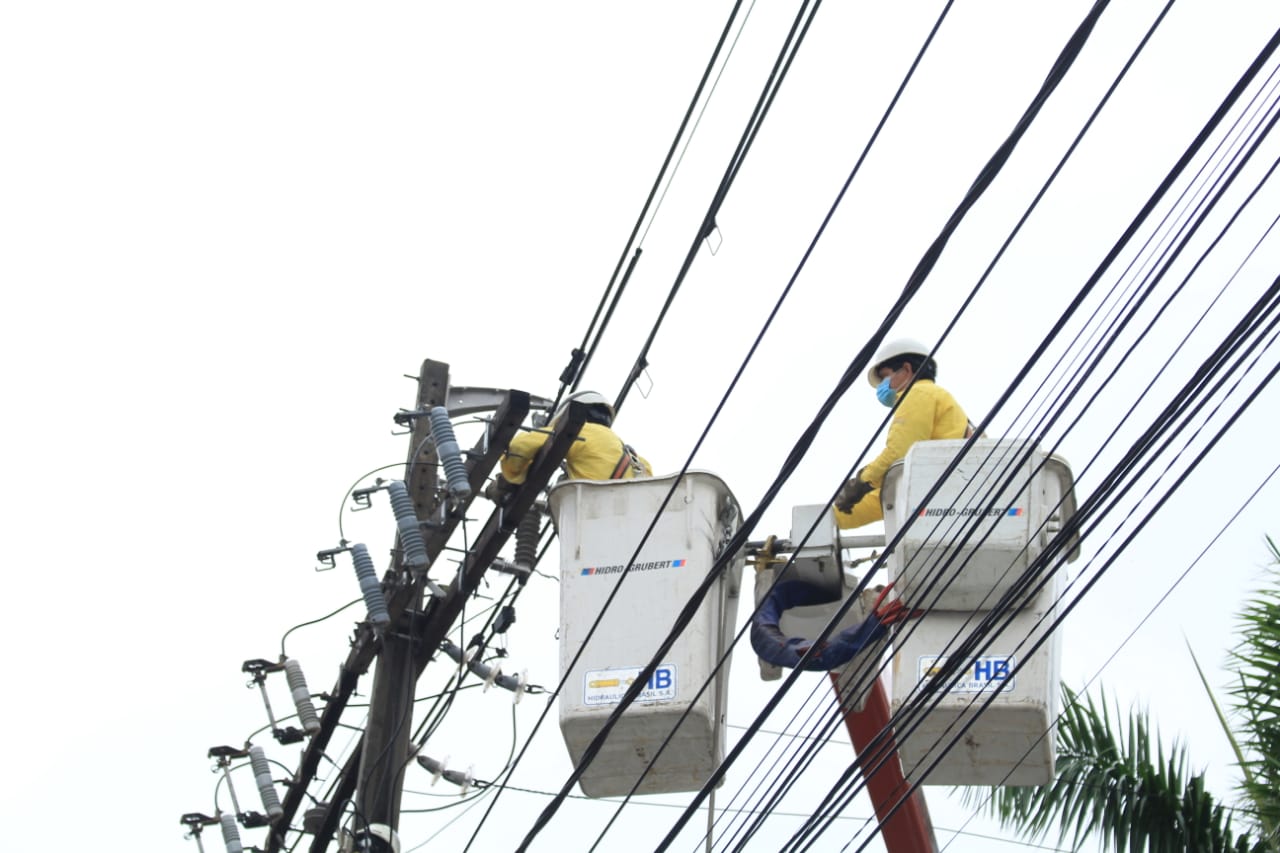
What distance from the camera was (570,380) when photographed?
A: 30.9 feet

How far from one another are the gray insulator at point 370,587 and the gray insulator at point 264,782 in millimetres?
2235

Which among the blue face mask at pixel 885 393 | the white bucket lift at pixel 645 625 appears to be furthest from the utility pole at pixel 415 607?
the blue face mask at pixel 885 393

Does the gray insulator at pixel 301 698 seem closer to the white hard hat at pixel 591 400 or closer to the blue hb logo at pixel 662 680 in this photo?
the white hard hat at pixel 591 400

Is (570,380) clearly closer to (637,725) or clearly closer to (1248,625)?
(637,725)

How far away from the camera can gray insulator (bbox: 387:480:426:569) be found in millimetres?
9180

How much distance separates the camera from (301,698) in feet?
35.9

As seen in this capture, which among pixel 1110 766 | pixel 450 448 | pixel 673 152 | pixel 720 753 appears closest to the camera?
pixel 673 152

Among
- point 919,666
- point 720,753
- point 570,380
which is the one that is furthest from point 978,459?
point 570,380

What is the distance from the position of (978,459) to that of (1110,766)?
334 cm

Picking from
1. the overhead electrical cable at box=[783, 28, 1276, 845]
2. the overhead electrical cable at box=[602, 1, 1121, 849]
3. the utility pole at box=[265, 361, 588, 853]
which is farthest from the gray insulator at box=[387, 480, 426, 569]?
the overhead electrical cable at box=[783, 28, 1276, 845]

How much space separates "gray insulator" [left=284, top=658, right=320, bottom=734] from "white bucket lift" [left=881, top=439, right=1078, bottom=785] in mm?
4445

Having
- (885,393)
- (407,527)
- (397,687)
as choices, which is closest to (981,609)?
(885,393)

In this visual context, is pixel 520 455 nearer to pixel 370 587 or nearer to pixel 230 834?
pixel 370 587

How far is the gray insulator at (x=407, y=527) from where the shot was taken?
30.1 ft
